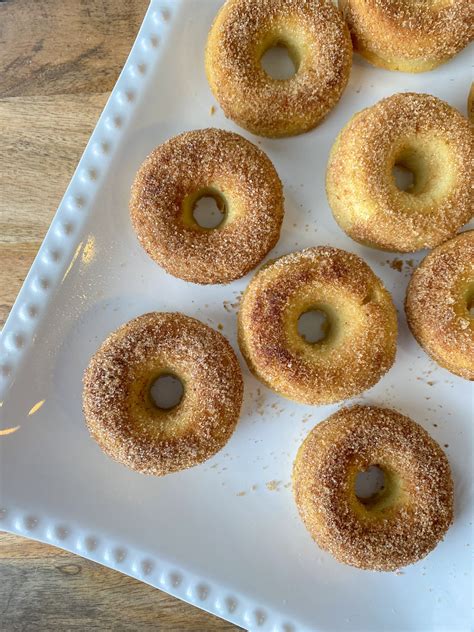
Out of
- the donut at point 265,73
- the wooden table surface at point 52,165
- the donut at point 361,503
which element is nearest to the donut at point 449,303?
the donut at point 361,503

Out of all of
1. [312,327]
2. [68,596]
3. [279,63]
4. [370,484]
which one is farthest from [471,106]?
[68,596]

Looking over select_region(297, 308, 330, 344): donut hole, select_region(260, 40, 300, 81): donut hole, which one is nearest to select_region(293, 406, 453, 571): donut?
select_region(297, 308, 330, 344): donut hole

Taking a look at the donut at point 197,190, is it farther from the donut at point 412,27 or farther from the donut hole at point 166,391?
the donut at point 412,27

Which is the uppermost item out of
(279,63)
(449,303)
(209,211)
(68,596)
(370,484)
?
(279,63)

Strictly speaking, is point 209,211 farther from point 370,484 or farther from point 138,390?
point 370,484

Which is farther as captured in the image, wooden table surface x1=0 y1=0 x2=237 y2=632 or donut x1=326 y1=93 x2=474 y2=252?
wooden table surface x1=0 y1=0 x2=237 y2=632

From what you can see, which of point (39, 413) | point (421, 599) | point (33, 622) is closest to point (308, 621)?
point (421, 599)

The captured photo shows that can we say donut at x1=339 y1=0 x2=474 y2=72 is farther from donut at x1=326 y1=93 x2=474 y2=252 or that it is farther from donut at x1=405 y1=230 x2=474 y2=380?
donut at x1=405 y1=230 x2=474 y2=380
